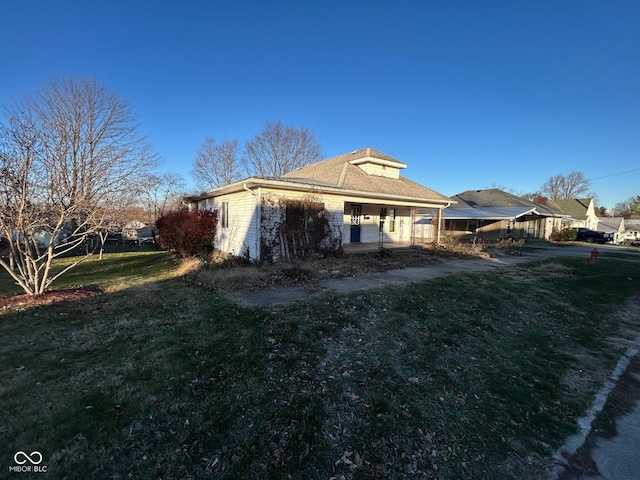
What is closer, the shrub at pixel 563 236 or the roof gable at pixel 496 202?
the roof gable at pixel 496 202

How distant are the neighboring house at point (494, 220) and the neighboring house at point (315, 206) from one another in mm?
9725

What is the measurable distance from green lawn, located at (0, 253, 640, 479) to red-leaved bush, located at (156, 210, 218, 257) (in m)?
5.66

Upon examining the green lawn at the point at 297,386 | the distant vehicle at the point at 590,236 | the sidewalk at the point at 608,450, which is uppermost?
the distant vehicle at the point at 590,236

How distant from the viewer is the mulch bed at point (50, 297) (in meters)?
6.17

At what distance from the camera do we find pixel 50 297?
6484mm

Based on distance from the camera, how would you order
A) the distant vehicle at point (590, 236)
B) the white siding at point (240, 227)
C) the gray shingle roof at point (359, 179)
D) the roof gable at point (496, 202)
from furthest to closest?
1. the distant vehicle at point (590, 236)
2. the roof gable at point (496, 202)
3. the gray shingle roof at point (359, 179)
4. the white siding at point (240, 227)

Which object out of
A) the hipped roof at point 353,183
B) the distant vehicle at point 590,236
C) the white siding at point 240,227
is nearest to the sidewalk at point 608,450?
the white siding at point 240,227

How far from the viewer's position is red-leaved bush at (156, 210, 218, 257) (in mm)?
11766

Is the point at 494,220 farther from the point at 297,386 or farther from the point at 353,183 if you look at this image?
the point at 297,386

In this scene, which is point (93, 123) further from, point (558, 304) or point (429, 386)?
point (558, 304)

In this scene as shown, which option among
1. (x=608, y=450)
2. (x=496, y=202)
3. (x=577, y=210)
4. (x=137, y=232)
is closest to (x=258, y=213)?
(x=608, y=450)

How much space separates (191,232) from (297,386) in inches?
393

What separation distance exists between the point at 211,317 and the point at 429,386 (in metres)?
3.78

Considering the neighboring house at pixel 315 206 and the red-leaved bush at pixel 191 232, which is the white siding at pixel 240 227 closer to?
the neighboring house at pixel 315 206
